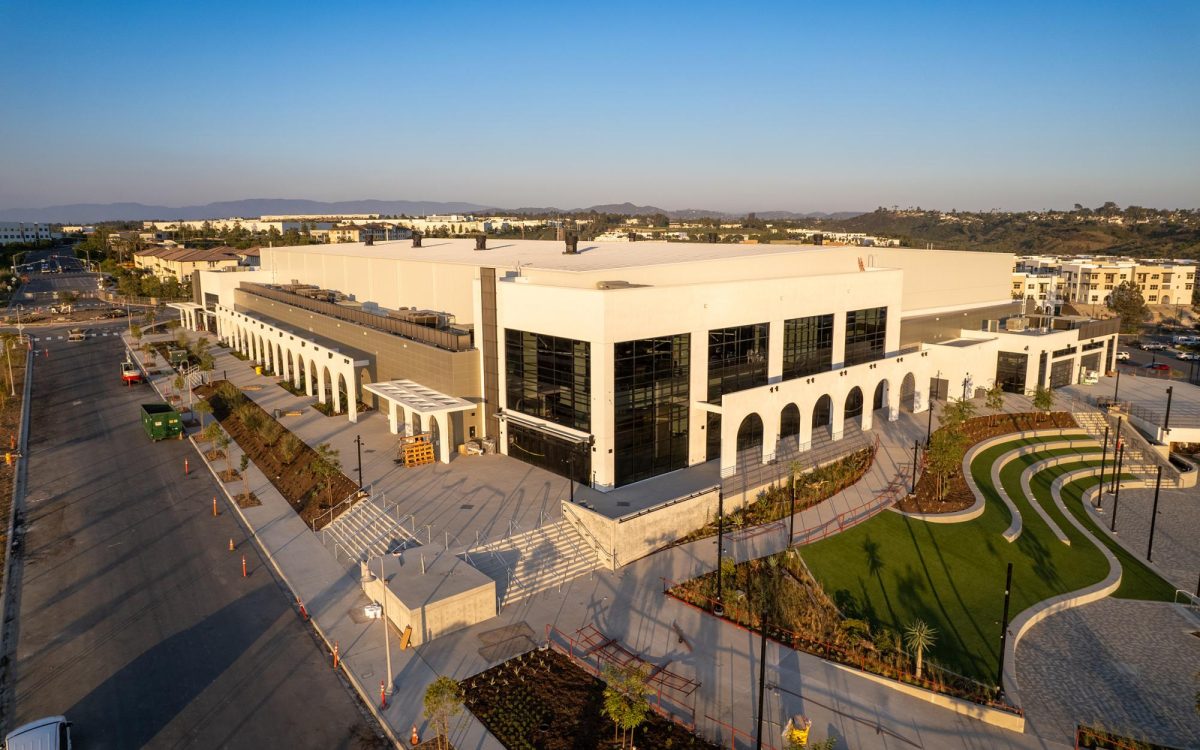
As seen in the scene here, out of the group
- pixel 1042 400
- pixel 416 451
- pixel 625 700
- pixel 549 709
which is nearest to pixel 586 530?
pixel 549 709

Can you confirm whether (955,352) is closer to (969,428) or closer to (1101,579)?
(969,428)

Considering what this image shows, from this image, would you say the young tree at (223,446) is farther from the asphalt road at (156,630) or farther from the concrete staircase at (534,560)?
the concrete staircase at (534,560)

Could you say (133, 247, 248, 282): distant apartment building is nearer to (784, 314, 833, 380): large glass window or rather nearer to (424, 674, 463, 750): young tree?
(784, 314, 833, 380): large glass window

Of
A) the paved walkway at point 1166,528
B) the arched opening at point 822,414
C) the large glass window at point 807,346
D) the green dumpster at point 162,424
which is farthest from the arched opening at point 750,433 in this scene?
the green dumpster at point 162,424

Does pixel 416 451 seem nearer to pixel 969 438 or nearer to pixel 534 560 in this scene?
→ pixel 534 560

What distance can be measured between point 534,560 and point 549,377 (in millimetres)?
10589

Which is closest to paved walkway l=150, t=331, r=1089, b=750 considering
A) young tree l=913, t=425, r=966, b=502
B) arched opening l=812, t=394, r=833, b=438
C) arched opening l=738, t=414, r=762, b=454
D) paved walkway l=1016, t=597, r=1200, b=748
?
young tree l=913, t=425, r=966, b=502

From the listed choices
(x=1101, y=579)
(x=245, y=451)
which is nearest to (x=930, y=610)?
(x=1101, y=579)

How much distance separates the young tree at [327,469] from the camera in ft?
109

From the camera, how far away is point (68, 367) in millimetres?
66062

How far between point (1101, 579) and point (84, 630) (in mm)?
35118

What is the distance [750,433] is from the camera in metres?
39.3

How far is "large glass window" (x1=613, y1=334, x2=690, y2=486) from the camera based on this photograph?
108 ft

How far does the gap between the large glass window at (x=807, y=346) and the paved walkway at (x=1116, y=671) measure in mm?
18534
